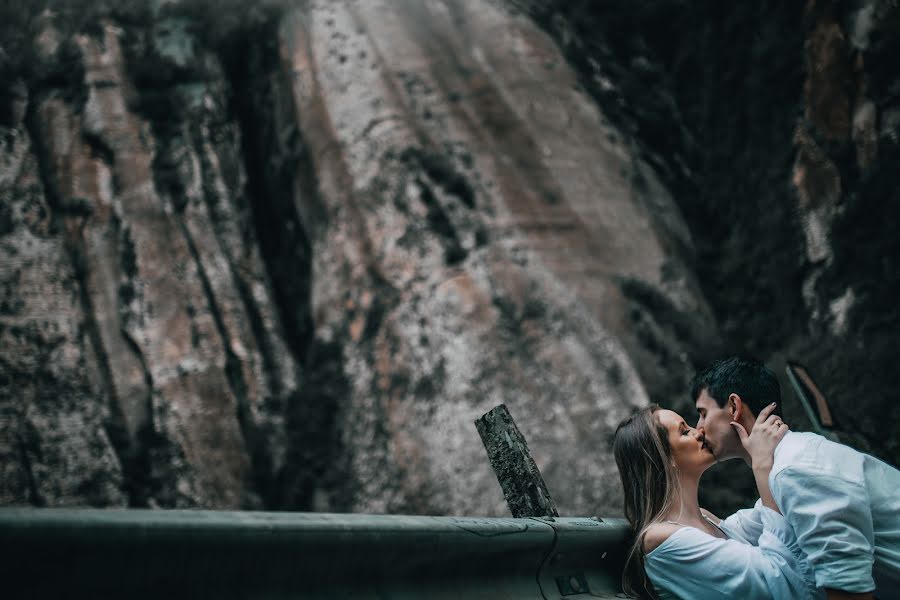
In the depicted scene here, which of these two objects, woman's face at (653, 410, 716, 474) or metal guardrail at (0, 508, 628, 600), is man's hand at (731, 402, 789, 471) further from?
metal guardrail at (0, 508, 628, 600)

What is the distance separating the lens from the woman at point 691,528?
2.42 metres

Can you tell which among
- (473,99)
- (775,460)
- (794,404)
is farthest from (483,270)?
(775,460)

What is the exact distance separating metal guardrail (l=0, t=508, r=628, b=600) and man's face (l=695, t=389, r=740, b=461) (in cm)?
60

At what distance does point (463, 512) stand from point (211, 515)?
10.1 m

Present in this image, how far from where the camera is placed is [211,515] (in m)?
1.56

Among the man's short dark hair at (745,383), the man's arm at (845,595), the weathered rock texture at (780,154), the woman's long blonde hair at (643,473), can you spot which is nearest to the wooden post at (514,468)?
the woman's long blonde hair at (643,473)

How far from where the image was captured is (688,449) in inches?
109

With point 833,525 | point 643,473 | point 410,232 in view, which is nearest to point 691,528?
point 643,473

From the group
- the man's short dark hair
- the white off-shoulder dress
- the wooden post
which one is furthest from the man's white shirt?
the wooden post

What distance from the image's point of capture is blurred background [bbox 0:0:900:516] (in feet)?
38.0

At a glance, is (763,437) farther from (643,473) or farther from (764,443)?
(643,473)

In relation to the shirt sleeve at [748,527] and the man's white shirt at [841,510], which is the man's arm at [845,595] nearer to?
the man's white shirt at [841,510]

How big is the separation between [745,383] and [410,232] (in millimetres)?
10824

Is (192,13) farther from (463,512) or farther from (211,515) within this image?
(211,515)
